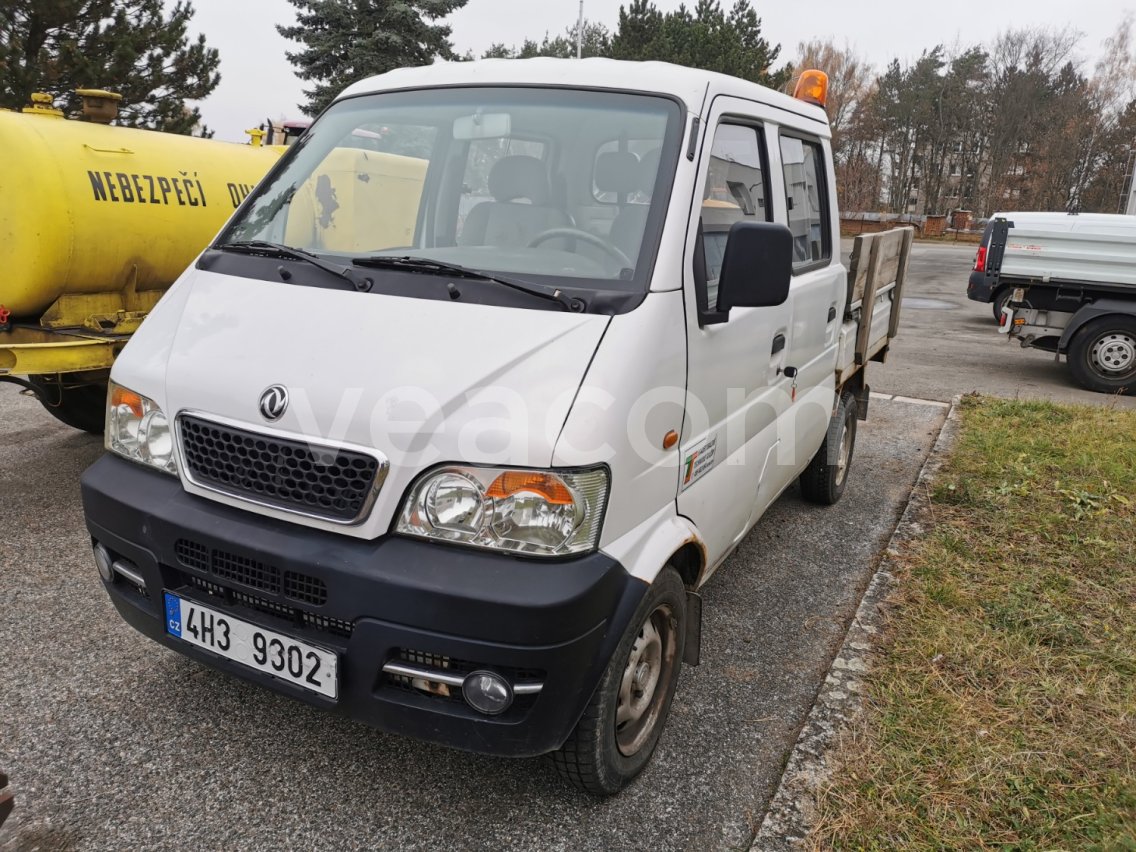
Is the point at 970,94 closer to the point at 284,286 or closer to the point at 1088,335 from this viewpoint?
the point at 1088,335

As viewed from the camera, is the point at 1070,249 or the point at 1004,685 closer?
the point at 1004,685

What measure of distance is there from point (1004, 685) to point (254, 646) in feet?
8.81

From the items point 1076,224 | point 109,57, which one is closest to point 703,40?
point 109,57

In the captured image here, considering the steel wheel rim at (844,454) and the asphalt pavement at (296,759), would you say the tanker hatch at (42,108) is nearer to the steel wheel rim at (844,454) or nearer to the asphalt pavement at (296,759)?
the asphalt pavement at (296,759)

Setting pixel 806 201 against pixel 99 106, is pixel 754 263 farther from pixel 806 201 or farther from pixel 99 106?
pixel 99 106

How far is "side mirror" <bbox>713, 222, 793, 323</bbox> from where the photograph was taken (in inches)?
101

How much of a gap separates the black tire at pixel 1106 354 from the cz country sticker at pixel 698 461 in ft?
28.2

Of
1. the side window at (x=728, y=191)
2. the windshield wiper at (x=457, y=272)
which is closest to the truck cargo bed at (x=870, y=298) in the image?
the side window at (x=728, y=191)

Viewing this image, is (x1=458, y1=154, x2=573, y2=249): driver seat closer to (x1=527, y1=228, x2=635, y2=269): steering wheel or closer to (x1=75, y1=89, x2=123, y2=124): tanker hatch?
(x1=527, y1=228, x2=635, y2=269): steering wheel

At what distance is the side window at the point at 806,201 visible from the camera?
11.9ft

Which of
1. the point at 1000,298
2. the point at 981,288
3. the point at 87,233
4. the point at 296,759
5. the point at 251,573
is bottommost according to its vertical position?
the point at 296,759

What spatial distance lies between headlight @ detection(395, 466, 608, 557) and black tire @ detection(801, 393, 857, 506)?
300 centimetres

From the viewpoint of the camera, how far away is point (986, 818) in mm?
2447

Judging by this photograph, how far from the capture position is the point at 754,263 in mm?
2568
